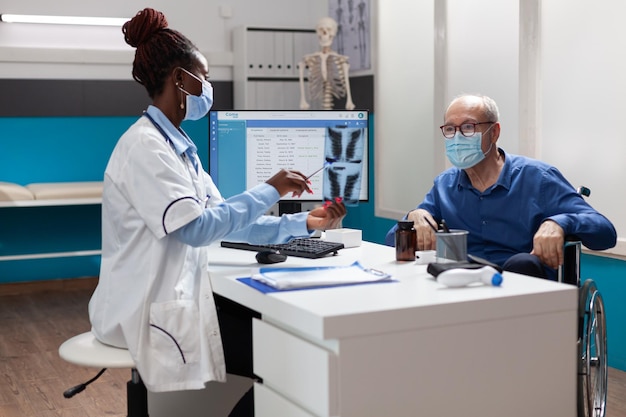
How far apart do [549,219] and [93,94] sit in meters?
3.84

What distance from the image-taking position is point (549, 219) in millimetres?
2369

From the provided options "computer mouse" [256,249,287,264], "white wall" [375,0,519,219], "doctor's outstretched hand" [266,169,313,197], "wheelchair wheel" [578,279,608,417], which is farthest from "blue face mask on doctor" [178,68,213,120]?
"white wall" [375,0,519,219]

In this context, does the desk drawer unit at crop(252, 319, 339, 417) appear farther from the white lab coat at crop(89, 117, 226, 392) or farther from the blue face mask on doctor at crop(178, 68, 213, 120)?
the blue face mask on doctor at crop(178, 68, 213, 120)

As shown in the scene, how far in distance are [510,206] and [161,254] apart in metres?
1.17

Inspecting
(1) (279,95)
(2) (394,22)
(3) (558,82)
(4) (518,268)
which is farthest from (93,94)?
(4) (518,268)

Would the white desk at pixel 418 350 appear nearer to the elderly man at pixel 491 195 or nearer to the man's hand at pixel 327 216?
the man's hand at pixel 327 216

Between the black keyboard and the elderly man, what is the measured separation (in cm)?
24

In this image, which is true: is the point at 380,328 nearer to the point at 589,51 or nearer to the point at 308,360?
the point at 308,360

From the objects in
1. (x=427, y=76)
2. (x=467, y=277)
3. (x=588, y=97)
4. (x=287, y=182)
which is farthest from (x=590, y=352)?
(x=427, y=76)

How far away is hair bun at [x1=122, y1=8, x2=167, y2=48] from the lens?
2123 millimetres

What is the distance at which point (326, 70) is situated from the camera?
205 inches

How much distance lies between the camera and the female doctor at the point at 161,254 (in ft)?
6.31

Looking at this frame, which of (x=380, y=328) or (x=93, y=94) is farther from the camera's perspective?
(x=93, y=94)

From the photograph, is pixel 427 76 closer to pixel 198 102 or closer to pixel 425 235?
pixel 425 235
